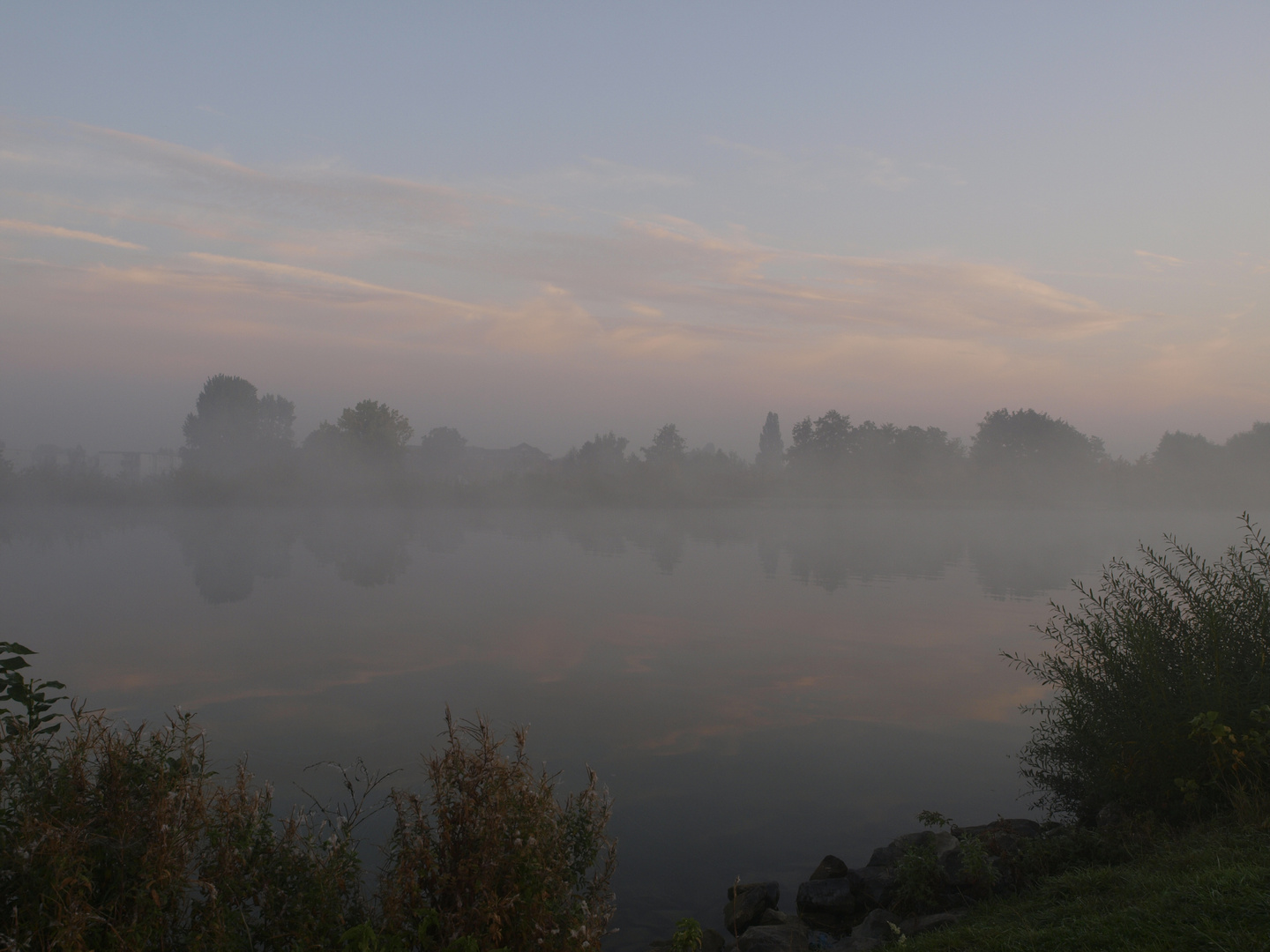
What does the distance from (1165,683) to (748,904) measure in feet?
15.0

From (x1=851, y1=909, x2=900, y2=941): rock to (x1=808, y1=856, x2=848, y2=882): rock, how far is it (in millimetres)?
766

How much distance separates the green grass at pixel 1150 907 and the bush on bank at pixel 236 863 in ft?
8.49

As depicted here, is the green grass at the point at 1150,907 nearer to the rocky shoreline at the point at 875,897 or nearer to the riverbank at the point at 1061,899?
the riverbank at the point at 1061,899

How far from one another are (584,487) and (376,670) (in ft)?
232

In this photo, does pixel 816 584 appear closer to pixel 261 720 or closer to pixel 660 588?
pixel 660 588

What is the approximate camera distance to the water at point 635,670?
9.48 meters

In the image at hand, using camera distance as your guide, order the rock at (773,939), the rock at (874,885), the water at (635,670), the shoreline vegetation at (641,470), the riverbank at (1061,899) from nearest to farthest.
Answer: the riverbank at (1061,899) < the rock at (773,939) < the rock at (874,885) < the water at (635,670) < the shoreline vegetation at (641,470)

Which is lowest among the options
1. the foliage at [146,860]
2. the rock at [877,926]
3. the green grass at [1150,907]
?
the rock at [877,926]

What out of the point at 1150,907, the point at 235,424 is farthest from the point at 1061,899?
the point at 235,424

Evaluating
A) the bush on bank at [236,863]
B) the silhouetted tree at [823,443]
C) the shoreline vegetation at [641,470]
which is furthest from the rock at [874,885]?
the silhouetted tree at [823,443]

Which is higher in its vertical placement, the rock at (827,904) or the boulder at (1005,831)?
the boulder at (1005,831)

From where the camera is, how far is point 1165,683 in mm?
7977

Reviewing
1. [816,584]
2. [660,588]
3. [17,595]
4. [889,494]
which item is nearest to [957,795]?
[660,588]

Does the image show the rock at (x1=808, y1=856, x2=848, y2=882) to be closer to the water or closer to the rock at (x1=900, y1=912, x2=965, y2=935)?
the water
